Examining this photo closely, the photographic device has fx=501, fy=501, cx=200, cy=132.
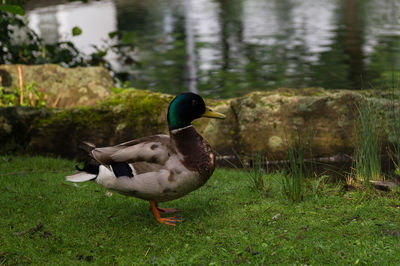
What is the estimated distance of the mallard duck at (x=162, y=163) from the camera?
15.8 feet

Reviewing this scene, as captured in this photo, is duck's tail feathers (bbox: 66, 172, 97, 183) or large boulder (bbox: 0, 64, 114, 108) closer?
duck's tail feathers (bbox: 66, 172, 97, 183)

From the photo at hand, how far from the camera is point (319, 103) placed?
835 cm

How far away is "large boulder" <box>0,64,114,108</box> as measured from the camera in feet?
34.0

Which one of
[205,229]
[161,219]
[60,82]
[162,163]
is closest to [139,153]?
[162,163]

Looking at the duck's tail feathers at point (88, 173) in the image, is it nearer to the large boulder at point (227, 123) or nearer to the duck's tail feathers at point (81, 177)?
the duck's tail feathers at point (81, 177)

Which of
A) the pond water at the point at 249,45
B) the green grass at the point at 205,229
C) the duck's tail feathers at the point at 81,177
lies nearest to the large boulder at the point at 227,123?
the pond water at the point at 249,45

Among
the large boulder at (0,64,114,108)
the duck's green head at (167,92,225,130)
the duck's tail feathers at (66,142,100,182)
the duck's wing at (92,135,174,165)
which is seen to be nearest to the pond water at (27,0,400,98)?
the large boulder at (0,64,114,108)

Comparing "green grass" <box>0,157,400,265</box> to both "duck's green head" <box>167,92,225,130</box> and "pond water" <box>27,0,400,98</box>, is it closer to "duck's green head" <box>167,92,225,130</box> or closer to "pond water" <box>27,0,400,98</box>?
"duck's green head" <box>167,92,225,130</box>

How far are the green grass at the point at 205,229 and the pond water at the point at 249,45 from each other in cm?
148

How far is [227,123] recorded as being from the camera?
8562 mm

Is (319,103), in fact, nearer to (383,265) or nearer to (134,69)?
(383,265)

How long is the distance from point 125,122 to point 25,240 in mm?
3801

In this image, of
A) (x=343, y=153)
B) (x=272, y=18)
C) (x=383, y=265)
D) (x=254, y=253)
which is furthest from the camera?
(x=272, y=18)

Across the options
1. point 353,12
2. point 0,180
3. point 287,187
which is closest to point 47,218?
point 0,180
